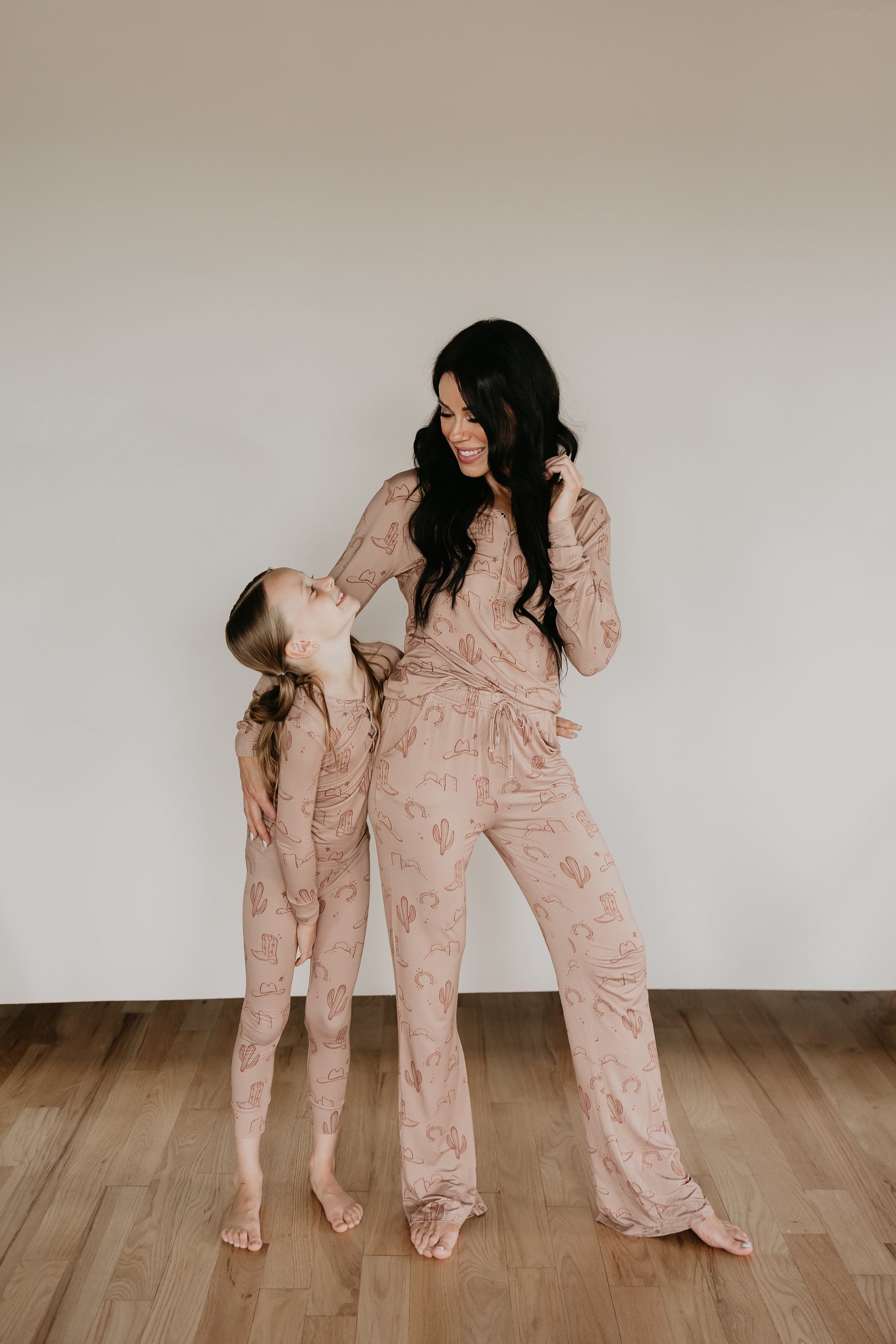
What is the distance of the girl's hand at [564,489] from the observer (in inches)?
68.0

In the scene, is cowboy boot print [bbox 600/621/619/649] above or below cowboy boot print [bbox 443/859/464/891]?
above

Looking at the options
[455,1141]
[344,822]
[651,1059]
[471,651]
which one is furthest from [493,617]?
[455,1141]

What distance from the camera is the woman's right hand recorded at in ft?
6.25

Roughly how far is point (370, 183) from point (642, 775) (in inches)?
58.4

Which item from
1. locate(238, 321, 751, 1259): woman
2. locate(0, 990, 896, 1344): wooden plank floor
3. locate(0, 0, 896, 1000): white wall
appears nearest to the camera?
locate(0, 990, 896, 1344): wooden plank floor

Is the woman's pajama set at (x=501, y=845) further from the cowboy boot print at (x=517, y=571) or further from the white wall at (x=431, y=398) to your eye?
the white wall at (x=431, y=398)

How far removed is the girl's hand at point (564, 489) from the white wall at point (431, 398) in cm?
70

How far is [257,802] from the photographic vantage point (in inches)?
75.0

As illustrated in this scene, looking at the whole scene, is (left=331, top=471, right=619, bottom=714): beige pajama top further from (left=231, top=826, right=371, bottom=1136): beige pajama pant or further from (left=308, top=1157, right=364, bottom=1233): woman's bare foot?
(left=308, top=1157, right=364, bottom=1233): woman's bare foot

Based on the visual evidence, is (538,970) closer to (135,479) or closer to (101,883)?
(101,883)

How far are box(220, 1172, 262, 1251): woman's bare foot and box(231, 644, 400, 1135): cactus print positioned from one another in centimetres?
10

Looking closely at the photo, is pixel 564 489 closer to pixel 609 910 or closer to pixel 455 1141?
pixel 609 910

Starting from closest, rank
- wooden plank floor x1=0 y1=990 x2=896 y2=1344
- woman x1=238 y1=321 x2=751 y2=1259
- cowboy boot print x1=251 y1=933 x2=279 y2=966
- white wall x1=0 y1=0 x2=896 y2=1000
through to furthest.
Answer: wooden plank floor x1=0 y1=990 x2=896 y2=1344, woman x1=238 y1=321 x2=751 y2=1259, cowboy boot print x1=251 y1=933 x2=279 y2=966, white wall x1=0 y1=0 x2=896 y2=1000

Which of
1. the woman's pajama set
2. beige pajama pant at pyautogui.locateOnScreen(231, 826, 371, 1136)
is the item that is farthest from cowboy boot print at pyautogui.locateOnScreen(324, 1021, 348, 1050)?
the woman's pajama set
